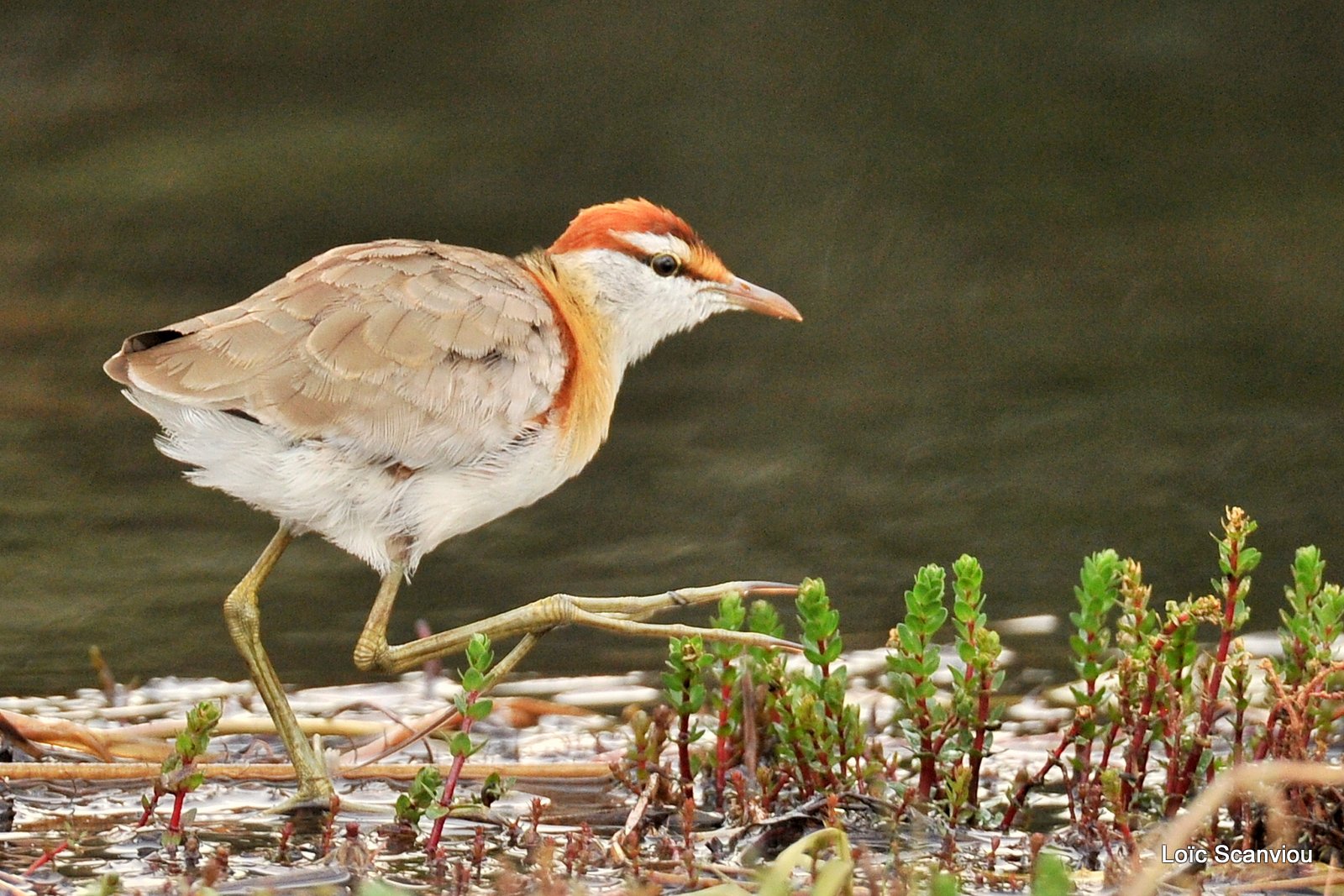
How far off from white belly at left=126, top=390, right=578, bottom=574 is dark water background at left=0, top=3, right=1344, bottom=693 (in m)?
1.11

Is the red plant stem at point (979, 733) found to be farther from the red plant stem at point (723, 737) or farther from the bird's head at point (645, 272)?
the bird's head at point (645, 272)

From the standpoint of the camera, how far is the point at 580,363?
5.52 metres

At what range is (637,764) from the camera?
478 centimetres

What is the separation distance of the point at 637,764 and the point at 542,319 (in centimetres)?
129

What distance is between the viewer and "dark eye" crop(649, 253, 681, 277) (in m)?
5.93

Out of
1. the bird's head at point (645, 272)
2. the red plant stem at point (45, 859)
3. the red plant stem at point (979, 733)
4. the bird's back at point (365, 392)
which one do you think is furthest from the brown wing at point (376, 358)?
the red plant stem at point (979, 733)

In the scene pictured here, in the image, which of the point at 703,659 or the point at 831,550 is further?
the point at 831,550

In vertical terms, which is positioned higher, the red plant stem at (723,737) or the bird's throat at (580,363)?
the bird's throat at (580,363)

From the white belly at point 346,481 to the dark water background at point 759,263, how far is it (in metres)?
1.11

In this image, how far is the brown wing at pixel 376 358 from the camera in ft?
16.1

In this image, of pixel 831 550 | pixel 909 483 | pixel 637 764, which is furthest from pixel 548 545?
pixel 637 764

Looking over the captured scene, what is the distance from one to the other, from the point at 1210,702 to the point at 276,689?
2392mm

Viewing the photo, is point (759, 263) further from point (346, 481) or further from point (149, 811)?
point (149, 811)

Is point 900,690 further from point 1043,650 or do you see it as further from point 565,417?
point 1043,650
